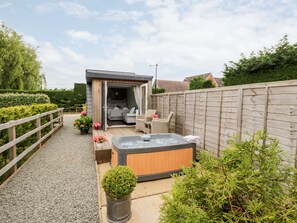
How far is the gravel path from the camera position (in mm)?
2275

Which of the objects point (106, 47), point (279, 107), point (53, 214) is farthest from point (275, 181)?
point (106, 47)

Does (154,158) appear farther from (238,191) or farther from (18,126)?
(18,126)

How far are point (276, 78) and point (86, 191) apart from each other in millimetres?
8110

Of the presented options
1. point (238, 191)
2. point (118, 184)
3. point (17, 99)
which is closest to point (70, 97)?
point (17, 99)

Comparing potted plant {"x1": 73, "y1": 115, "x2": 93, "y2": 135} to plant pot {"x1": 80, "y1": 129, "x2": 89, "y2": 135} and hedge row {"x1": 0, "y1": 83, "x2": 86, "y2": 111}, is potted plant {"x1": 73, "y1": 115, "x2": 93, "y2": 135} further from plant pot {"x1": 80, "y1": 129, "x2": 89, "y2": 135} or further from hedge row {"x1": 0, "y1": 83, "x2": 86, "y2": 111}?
hedge row {"x1": 0, "y1": 83, "x2": 86, "y2": 111}

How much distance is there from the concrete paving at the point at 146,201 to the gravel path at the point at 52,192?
0.13 metres

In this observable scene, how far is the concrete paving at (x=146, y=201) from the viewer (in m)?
2.24

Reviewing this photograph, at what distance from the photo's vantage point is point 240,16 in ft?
17.4

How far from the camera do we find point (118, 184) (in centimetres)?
208

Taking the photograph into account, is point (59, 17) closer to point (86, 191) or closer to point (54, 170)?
point (54, 170)

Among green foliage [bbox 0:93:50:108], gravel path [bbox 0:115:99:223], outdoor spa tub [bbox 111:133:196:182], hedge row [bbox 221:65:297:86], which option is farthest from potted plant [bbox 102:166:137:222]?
green foliage [bbox 0:93:50:108]

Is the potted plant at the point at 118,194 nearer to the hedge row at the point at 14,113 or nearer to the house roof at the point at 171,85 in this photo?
the hedge row at the point at 14,113

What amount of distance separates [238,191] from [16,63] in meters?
17.9

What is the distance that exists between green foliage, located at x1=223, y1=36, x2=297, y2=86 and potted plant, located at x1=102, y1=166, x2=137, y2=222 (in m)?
7.38
